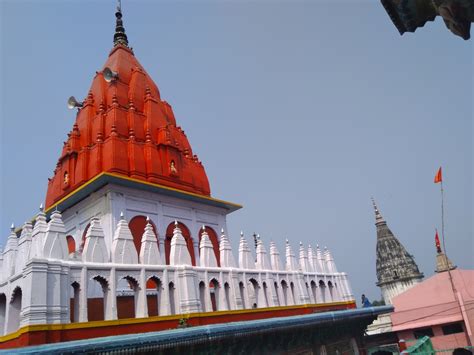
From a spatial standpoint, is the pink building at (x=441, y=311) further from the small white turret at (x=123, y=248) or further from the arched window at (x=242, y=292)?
the small white turret at (x=123, y=248)

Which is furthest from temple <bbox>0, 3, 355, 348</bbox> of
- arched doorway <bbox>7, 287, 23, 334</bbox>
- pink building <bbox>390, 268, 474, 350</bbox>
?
pink building <bbox>390, 268, 474, 350</bbox>

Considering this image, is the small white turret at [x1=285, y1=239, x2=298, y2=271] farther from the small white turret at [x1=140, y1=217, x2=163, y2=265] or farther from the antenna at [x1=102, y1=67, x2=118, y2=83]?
the antenna at [x1=102, y1=67, x2=118, y2=83]

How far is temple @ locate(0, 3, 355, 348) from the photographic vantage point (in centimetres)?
837

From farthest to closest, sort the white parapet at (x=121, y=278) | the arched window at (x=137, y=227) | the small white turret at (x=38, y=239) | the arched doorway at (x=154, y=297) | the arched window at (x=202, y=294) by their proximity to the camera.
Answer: the arched window at (x=137, y=227), the arched window at (x=202, y=294), the arched doorway at (x=154, y=297), the small white turret at (x=38, y=239), the white parapet at (x=121, y=278)

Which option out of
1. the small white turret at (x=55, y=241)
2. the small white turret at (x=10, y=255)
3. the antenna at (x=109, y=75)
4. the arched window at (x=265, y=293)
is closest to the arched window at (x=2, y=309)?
the small white turret at (x=10, y=255)

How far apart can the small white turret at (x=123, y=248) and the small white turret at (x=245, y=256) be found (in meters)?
4.20

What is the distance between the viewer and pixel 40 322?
24.5 feet

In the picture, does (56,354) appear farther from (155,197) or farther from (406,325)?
(406,325)

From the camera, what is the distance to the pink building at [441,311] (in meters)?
25.0

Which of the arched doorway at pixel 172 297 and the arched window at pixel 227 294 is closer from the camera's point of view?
the arched doorway at pixel 172 297

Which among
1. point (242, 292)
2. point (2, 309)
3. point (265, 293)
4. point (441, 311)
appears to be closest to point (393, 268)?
point (441, 311)

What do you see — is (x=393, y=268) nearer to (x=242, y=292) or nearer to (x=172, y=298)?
(x=242, y=292)

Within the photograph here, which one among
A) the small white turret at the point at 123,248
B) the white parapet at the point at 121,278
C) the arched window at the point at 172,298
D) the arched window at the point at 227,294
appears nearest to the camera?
the white parapet at the point at 121,278

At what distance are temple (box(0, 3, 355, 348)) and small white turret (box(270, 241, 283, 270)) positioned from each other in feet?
0.12
